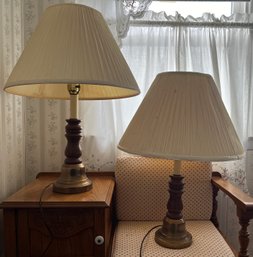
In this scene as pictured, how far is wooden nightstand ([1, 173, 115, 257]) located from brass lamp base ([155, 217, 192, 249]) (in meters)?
0.23

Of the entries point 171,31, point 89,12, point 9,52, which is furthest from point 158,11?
point 9,52

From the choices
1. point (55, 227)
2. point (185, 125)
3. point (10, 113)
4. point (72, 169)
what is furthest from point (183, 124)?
point (10, 113)

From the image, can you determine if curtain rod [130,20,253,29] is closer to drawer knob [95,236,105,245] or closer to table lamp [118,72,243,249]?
table lamp [118,72,243,249]

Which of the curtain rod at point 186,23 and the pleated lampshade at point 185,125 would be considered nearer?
the pleated lampshade at point 185,125

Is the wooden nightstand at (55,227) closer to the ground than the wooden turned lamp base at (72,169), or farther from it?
closer to the ground

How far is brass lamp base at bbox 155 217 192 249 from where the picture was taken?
0.89 metres

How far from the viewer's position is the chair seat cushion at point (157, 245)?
0.94 metres

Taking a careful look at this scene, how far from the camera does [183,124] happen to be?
26.7 inches

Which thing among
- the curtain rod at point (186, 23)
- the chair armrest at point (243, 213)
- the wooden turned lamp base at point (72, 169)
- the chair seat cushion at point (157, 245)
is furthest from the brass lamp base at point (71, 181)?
the curtain rod at point (186, 23)

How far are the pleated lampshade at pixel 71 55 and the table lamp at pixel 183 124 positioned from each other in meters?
0.14

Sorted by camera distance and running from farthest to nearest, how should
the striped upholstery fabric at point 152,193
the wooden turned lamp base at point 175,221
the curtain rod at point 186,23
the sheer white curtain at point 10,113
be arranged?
the curtain rod at point 186,23, the striped upholstery fabric at point 152,193, the sheer white curtain at point 10,113, the wooden turned lamp base at point 175,221

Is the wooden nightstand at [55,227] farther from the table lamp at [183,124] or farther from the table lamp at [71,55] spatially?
the table lamp at [71,55]

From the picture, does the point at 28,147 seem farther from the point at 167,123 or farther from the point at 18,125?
the point at 167,123

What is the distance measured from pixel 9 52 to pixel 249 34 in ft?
4.29
